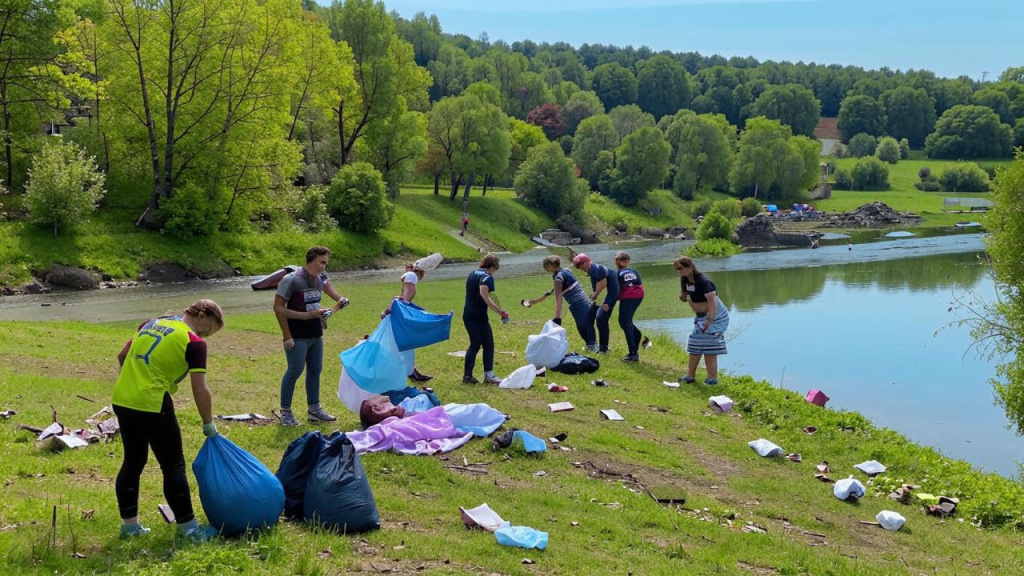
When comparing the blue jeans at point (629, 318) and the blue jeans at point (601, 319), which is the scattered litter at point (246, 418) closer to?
the blue jeans at point (601, 319)

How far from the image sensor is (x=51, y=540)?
6.57 meters

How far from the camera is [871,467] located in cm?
1212

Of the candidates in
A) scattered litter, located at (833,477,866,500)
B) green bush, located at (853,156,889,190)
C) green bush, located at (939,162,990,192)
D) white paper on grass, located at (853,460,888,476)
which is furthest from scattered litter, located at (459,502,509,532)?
green bush, located at (939,162,990,192)

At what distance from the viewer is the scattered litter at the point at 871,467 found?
12078 millimetres

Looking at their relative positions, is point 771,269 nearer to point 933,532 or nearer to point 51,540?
point 933,532

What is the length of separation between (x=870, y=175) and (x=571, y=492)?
146120mm

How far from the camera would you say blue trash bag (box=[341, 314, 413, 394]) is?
39.6ft

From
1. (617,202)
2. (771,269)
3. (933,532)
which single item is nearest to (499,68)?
(617,202)

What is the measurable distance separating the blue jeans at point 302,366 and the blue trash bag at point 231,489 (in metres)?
3.97

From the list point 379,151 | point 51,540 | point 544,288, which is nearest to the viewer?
point 51,540

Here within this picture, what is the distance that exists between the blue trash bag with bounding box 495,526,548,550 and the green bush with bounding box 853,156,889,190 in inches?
5792

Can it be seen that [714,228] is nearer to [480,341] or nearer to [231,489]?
[480,341]

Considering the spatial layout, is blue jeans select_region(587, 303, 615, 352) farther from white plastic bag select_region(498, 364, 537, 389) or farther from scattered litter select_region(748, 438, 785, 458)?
scattered litter select_region(748, 438, 785, 458)

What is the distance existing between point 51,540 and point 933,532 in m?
9.74
